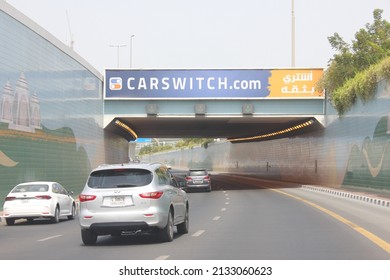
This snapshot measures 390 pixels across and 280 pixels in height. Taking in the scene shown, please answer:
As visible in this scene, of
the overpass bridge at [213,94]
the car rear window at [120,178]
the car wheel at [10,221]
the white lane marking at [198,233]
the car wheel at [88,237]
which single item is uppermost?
the overpass bridge at [213,94]

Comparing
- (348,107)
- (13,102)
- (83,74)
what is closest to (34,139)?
(13,102)

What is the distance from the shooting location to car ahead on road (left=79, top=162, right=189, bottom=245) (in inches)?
555

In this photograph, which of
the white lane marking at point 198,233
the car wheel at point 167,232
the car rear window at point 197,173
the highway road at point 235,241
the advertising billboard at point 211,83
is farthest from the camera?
the car rear window at point 197,173

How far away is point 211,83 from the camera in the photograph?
45.8 metres

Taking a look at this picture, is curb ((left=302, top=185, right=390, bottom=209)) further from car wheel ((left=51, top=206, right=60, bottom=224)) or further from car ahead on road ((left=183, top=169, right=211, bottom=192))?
car wheel ((left=51, top=206, right=60, bottom=224))

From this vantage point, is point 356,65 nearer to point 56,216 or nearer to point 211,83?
point 211,83

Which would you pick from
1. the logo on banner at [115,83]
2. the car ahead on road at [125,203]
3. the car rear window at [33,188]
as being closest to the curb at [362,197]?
the car rear window at [33,188]

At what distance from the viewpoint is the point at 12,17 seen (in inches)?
1128

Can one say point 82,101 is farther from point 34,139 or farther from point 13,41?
point 13,41

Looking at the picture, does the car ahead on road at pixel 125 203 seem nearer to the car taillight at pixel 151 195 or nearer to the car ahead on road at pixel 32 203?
the car taillight at pixel 151 195

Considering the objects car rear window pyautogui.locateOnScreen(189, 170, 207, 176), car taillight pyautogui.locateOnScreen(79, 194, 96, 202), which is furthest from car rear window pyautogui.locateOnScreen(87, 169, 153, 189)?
car rear window pyautogui.locateOnScreen(189, 170, 207, 176)

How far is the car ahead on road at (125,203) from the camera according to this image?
14094 millimetres

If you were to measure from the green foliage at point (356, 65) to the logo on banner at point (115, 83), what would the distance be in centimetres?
1343

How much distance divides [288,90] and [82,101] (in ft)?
45.6
